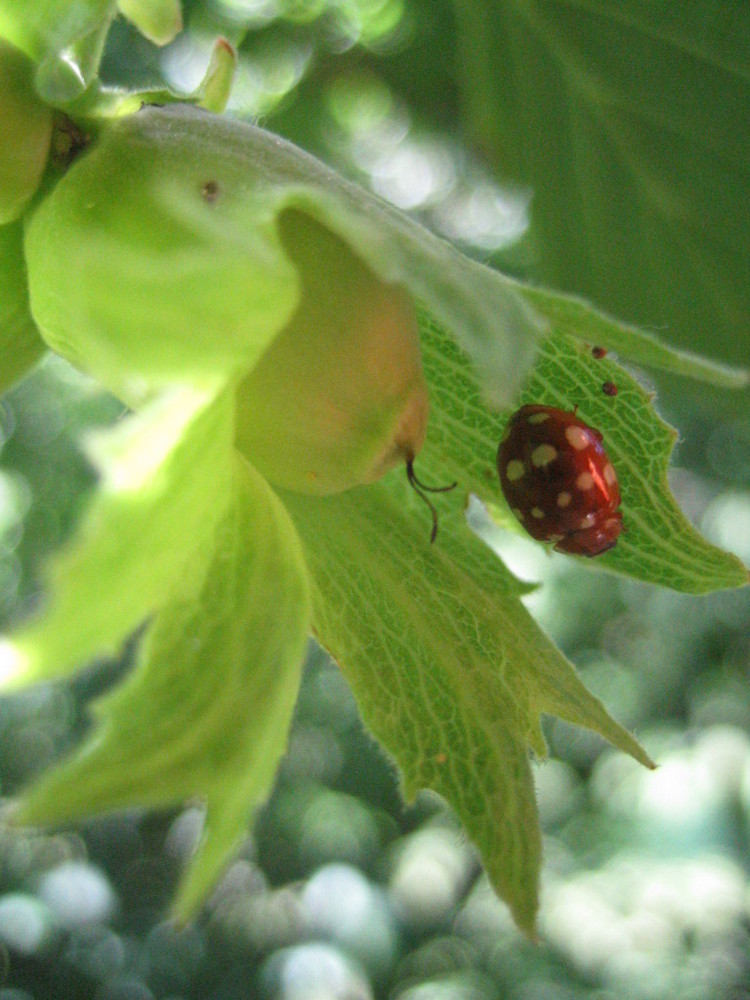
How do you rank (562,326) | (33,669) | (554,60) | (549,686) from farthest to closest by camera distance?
(554,60), (549,686), (562,326), (33,669)

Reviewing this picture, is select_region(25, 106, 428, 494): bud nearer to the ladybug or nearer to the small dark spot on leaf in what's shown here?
the small dark spot on leaf

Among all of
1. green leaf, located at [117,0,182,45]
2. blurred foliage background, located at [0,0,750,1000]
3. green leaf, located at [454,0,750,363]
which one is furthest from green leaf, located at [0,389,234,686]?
green leaf, located at [454,0,750,363]

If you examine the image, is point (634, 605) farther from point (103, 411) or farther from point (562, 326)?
point (562, 326)

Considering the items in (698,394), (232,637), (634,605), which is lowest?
(634,605)

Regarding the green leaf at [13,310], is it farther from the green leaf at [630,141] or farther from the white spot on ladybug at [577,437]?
the green leaf at [630,141]

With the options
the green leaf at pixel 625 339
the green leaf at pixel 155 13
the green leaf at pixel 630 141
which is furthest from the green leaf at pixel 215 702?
the green leaf at pixel 630 141

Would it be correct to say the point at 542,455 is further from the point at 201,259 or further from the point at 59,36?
the point at 59,36

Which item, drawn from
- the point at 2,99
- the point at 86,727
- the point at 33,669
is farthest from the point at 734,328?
the point at 86,727
